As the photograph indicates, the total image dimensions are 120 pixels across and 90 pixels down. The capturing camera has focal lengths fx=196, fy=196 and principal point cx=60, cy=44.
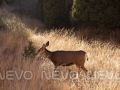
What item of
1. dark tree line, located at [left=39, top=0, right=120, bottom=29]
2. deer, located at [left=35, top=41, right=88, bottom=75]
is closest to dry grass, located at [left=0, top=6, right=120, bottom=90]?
deer, located at [left=35, top=41, right=88, bottom=75]

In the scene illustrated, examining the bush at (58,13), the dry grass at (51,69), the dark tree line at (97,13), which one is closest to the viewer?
the dry grass at (51,69)

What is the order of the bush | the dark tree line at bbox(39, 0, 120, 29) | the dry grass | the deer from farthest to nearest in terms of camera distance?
the bush, the dark tree line at bbox(39, 0, 120, 29), the deer, the dry grass

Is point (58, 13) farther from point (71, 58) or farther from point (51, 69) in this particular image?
point (71, 58)

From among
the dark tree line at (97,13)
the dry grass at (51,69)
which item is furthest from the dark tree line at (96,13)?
the dry grass at (51,69)

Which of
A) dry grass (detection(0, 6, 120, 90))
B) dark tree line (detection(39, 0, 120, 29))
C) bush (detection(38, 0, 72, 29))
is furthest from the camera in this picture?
bush (detection(38, 0, 72, 29))

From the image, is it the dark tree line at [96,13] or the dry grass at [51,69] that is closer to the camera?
the dry grass at [51,69]

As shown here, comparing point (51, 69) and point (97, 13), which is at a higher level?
point (97, 13)

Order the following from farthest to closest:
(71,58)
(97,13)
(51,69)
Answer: (97,13) < (51,69) < (71,58)

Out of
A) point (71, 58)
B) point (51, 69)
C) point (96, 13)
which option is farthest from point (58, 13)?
point (71, 58)

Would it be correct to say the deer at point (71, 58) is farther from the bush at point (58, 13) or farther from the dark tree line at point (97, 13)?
the bush at point (58, 13)

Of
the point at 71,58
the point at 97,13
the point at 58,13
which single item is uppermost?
the point at 58,13

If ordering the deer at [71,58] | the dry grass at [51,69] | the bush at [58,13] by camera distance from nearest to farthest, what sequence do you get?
1. the dry grass at [51,69]
2. the deer at [71,58]
3. the bush at [58,13]

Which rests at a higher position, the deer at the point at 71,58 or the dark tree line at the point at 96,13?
the dark tree line at the point at 96,13

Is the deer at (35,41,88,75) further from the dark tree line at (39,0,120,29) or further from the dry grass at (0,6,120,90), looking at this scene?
the dark tree line at (39,0,120,29)
